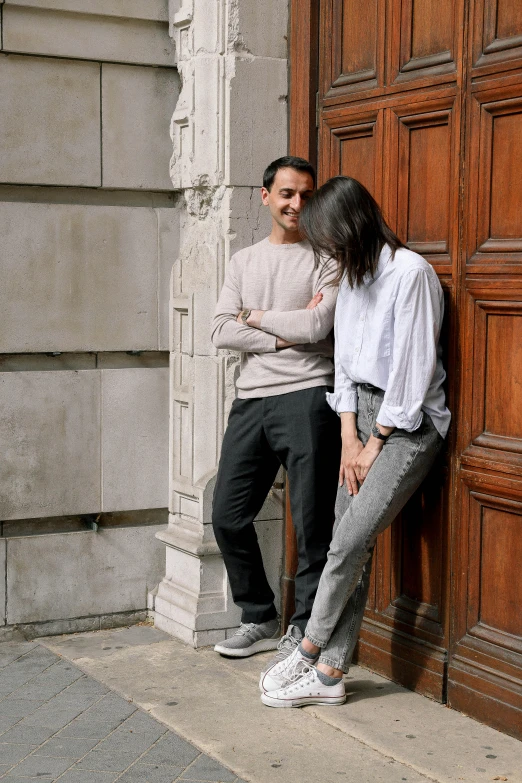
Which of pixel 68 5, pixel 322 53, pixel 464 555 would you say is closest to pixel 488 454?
pixel 464 555

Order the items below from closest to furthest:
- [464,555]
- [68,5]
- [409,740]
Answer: [409,740] < [464,555] < [68,5]

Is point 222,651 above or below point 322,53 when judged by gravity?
below

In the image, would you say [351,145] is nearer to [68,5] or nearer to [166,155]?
[166,155]

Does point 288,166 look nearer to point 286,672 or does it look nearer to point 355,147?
point 355,147

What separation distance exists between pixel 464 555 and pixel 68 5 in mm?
3191

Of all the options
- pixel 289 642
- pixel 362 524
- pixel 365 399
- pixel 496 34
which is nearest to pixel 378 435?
pixel 365 399

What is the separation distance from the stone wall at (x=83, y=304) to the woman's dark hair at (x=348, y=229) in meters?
1.59

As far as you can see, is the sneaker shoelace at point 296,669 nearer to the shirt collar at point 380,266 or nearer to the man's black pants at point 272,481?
the man's black pants at point 272,481

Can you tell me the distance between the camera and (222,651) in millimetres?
5453

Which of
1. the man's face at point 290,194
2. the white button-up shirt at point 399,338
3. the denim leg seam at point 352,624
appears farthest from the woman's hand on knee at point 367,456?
the man's face at point 290,194

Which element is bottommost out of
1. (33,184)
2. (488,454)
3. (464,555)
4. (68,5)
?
(464,555)

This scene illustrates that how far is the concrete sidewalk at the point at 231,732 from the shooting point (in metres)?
4.14

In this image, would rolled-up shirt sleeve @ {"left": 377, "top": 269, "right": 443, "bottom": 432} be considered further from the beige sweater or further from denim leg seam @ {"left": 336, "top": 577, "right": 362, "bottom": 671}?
denim leg seam @ {"left": 336, "top": 577, "right": 362, "bottom": 671}

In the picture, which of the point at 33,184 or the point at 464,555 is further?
the point at 33,184
